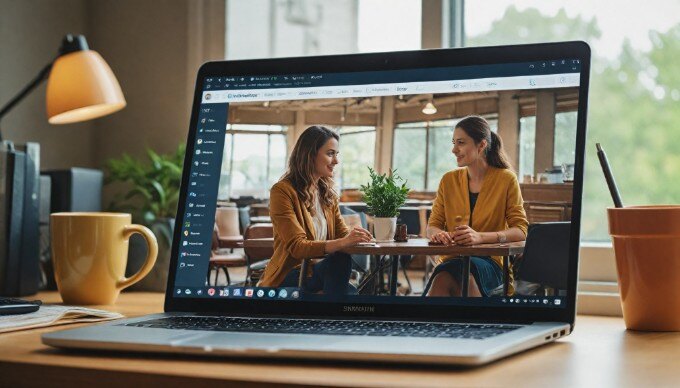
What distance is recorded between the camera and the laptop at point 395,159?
83 cm

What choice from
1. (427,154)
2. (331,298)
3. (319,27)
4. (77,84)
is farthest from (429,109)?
(77,84)

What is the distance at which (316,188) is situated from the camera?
109cm

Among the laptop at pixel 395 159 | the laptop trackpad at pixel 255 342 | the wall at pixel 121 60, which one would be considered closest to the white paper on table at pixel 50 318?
the laptop at pixel 395 159

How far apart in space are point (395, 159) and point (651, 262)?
1.21ft

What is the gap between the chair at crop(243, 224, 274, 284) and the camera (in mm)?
1088

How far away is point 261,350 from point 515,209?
424 millimetres

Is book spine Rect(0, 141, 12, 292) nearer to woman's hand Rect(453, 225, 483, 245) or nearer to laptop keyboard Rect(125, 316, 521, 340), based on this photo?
laptop keyboard Rect(125, 316, 521, 340)

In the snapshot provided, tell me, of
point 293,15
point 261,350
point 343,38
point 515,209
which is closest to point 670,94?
point 515,209

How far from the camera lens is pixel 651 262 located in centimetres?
103

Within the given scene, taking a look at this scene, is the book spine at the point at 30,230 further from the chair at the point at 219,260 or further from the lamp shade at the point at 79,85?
the chair at the point at 219,260

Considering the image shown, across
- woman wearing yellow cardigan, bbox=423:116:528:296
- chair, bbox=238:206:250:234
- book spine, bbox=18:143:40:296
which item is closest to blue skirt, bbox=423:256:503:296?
woman wearing yellow cardigan, bbox=423:116:528:296

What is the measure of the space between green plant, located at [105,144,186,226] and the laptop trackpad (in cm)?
80

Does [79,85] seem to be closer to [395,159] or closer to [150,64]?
[150,64]

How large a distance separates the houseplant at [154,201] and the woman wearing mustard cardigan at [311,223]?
492 mm
